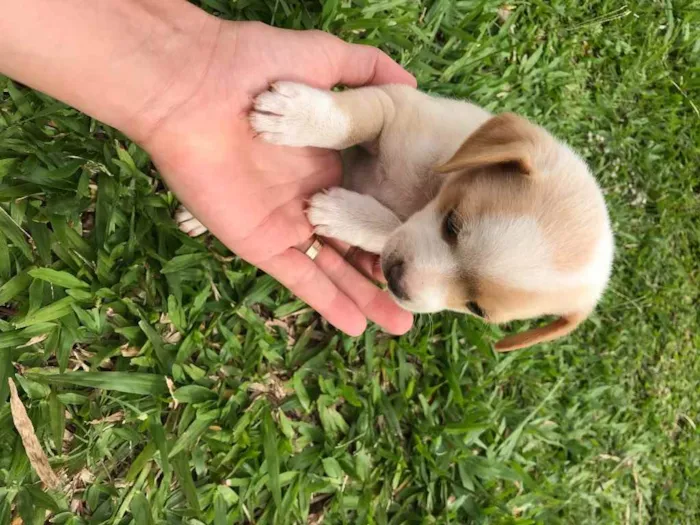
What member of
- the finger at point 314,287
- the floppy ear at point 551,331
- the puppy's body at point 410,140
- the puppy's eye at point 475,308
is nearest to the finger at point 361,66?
the puppy's body at point 410,140

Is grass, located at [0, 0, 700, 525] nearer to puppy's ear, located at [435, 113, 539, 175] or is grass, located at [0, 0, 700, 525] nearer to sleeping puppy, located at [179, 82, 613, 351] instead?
sleeping puppy, located at [179, 82, 613, 351]

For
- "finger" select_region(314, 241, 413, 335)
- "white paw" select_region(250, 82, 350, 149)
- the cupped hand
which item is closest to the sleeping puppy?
"white paw" select_region(250, 82, 350, 149)

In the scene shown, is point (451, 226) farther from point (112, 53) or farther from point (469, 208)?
point (112, 53)

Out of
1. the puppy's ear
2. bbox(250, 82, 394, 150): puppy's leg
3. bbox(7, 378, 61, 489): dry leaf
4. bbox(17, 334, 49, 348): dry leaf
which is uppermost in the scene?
the puppy's ear

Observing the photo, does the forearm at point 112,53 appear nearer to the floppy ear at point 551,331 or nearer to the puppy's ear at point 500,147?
the puppy's ear at point 500,147

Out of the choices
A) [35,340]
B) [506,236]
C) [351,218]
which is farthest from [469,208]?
[35,340]
